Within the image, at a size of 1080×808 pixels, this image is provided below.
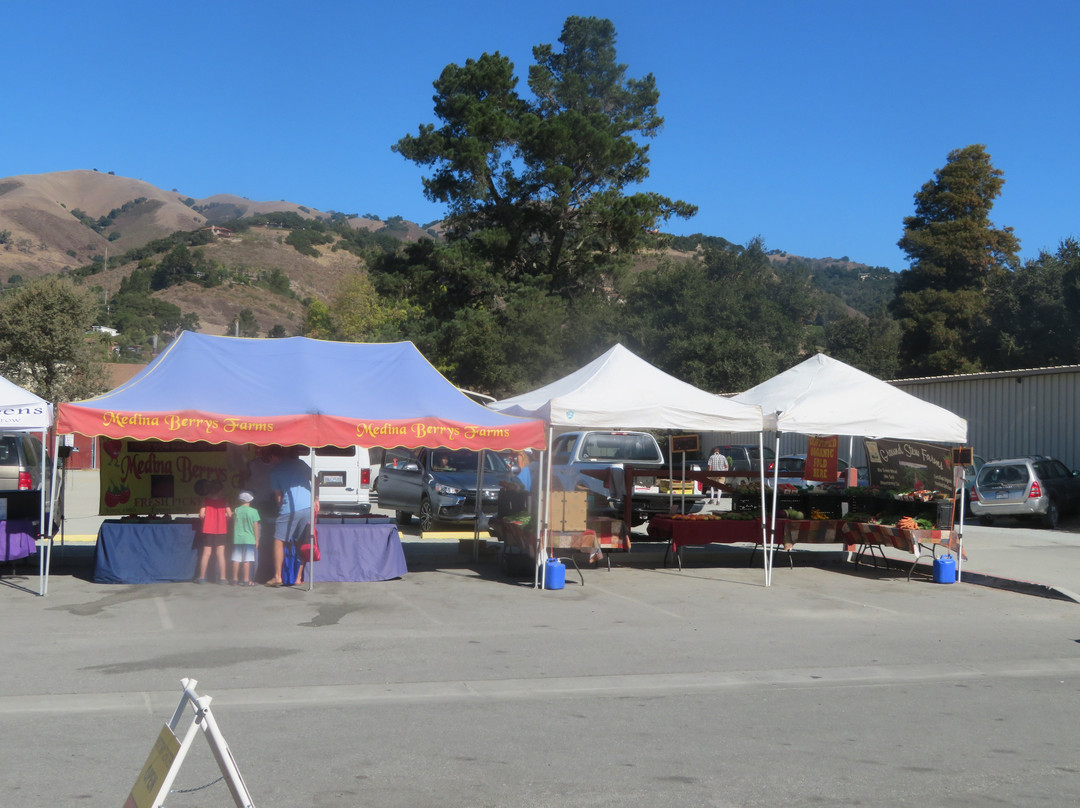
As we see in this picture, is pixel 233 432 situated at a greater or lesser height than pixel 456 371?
lesser

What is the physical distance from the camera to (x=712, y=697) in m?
7.74

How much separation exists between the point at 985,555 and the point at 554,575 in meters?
8.56

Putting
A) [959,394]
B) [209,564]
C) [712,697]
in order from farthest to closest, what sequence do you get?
[959,394], [209,564], [712,697]

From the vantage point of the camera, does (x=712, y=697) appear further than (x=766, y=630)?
No

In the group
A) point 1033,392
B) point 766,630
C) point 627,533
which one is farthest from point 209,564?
point 1033,392

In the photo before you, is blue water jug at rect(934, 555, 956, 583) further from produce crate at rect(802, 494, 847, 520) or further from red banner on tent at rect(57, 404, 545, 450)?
red banner on tent at rect(57, 404, 545, 450)

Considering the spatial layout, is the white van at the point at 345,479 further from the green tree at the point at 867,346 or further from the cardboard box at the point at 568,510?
the green tree at the point at 867,346

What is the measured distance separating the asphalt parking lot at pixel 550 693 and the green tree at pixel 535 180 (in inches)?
1332

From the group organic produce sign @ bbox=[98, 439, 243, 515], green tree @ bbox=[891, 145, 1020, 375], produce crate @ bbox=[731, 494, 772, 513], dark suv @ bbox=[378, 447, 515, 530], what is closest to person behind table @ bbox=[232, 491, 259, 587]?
organic produce sign @ bbox=[98, 439, 243, 515]

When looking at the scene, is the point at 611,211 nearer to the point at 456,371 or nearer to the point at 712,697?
the point at 456,371

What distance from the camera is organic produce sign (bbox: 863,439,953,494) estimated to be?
598 inches

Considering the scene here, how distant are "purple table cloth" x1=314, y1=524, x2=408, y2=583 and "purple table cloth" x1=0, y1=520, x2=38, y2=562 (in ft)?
12.3

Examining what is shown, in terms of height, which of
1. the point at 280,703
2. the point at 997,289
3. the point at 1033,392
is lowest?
the point at 280,703

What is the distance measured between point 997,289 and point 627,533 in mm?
44756
